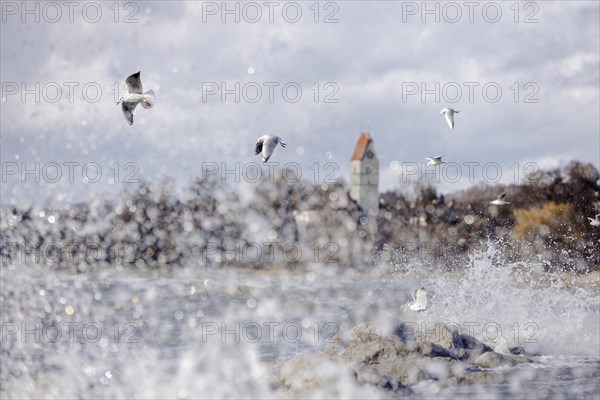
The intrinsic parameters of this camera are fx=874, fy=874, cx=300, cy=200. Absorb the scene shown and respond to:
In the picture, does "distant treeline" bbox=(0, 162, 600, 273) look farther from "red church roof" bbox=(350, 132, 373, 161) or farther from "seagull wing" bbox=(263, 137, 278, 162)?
"red church roof" bbox=(350, 132, 373, 161)

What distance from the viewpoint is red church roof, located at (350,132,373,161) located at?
114 m

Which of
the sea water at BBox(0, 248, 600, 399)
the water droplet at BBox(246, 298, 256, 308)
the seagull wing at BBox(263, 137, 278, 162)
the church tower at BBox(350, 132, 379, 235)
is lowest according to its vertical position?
the water droplet at BBox(246, 298, 256, 308)

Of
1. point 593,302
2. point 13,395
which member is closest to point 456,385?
point 13,395

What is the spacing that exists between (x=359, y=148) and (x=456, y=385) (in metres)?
103

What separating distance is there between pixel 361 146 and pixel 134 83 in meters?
103

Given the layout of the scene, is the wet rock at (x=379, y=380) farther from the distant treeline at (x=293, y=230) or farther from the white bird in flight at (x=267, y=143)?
the distant treeline at (x=293, y=230)

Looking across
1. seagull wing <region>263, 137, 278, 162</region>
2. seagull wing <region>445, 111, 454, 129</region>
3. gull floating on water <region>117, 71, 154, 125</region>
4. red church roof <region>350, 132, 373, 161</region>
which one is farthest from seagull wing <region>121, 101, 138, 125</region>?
red church roof <region>350, 132, 373, 161</region>

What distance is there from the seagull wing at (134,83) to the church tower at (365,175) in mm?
75518

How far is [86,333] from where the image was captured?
1981 centimetres

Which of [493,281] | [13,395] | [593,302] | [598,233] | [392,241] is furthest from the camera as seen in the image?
[392,241]

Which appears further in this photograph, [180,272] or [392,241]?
[392,241]

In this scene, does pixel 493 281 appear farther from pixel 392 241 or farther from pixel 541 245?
pixel 392 241

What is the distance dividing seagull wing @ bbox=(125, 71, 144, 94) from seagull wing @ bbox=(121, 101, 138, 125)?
22cm

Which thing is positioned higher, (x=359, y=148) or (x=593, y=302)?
(x=359, y=148)
